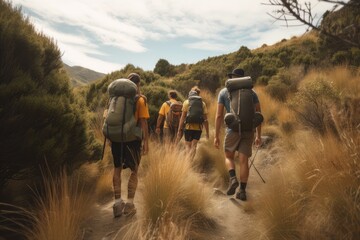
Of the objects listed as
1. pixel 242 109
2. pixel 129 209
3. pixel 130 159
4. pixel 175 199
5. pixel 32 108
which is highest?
pixel 32 108

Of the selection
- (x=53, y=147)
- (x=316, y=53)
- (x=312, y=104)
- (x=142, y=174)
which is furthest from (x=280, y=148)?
(x=316, y=53)

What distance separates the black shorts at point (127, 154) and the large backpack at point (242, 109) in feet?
4.82

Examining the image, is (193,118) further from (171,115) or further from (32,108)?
(32,108)

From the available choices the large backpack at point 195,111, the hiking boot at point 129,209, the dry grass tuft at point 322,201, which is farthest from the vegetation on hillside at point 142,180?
the large backpack at point 195,111

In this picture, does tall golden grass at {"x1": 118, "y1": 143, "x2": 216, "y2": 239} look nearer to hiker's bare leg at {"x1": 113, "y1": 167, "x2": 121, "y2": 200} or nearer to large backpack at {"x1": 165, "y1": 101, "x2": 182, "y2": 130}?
hiker's bare leg at {"x1": 113, "y1": 167, "x2": 121, "y2": 200}

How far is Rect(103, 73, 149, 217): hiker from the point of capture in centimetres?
413

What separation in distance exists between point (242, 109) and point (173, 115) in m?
3.18

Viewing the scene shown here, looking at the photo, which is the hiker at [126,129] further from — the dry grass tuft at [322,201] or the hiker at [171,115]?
the hiker at [171,115]

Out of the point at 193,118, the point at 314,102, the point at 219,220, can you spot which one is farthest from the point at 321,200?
the point at 314,102

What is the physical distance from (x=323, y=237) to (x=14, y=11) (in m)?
5.17

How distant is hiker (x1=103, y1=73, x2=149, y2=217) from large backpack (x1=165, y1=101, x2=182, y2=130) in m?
3.02

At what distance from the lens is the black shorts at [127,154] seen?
4344 millimetres

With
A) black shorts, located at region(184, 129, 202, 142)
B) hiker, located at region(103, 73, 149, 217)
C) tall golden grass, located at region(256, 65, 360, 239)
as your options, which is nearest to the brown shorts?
tall golden grass, located at region(256, 65, 360, 239)

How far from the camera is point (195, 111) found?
267 inches
